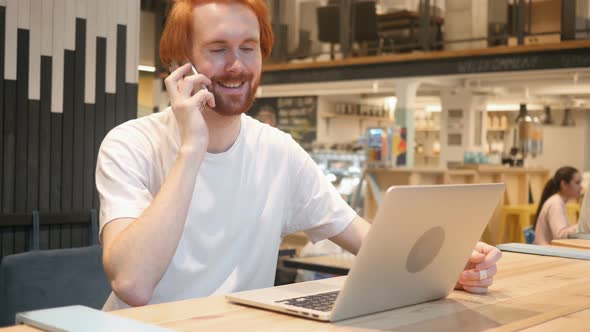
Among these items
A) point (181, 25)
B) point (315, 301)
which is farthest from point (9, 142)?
point (315, 301)

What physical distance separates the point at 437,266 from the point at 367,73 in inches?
360

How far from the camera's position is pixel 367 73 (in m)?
10.3

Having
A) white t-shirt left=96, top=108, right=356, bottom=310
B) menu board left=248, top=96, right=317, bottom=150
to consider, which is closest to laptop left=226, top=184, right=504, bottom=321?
white t-shirt left=96, top=108, right=356, bottom=310

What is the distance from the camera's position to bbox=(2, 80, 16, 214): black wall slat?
310 cm

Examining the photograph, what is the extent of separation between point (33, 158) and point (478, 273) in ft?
7.67

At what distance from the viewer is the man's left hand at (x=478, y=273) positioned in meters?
1.46

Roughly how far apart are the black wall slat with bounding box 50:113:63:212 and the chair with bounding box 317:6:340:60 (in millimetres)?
7892

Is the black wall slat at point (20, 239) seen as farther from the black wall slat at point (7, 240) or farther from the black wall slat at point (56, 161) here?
the black wall slat at point (56, 161)

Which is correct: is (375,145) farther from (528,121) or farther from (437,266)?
(437,266)

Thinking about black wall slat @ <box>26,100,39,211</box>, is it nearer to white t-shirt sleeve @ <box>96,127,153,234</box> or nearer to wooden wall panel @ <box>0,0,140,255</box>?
wooden wall panel @ <box>0,0,140,255</box>

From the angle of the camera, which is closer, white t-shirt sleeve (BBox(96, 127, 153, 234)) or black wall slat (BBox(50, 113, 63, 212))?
white t-shirt sleeve (BBox(96, 127, 153, 234))

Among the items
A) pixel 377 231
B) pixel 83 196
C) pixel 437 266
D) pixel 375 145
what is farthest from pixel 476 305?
pixel 375 145

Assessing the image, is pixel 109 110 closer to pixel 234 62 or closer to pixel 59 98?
pixel 59 98

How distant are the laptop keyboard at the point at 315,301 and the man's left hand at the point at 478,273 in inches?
12.6
